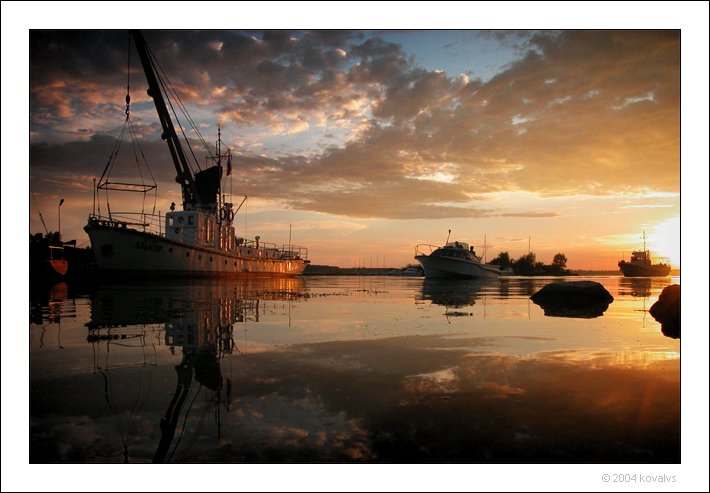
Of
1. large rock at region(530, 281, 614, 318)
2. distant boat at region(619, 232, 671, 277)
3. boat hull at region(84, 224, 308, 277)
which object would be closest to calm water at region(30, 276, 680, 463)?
large rock at region(530, 281, 614, 318)

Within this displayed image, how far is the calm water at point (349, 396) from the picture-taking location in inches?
143

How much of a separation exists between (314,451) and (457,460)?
1141 mm

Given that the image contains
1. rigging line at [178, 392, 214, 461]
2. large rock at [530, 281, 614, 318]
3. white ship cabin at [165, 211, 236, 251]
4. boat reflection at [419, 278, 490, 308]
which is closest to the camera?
rigging line at [178, 392, 214, 461]

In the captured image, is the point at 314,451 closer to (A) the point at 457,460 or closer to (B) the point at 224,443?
(B) the point at 224,443

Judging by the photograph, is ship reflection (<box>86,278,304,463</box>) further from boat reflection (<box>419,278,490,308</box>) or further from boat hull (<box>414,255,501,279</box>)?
boat hull (<box>414,255,501,279</box>)

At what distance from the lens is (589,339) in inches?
348

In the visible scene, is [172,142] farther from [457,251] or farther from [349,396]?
[349,396]

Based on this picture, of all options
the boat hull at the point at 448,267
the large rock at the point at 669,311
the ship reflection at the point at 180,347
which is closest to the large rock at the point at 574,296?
the large rock at the point at 669,311

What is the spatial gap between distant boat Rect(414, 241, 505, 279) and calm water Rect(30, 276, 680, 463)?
48460 millimetres

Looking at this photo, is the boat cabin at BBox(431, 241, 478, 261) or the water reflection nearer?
the water reflection

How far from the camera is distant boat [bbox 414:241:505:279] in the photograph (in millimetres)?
57625

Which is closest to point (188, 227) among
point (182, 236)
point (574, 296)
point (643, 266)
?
point (182, 236)

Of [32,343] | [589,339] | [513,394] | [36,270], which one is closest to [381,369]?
[513,394]

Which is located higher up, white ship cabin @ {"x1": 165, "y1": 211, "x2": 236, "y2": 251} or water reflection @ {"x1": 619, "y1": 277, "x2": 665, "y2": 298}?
white ship cabin @ {"x1": 165, "y1": 211, "x2": 236, "y2": 251}
